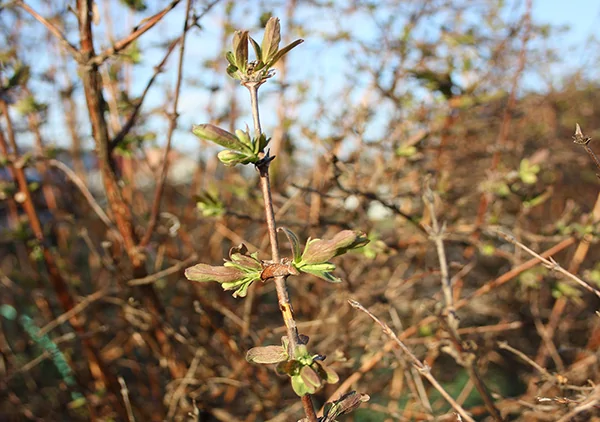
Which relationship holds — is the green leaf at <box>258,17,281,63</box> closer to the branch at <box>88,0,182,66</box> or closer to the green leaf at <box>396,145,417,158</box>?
the branch at <box>88,0,182,66</box>

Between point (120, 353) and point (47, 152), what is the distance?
96cm

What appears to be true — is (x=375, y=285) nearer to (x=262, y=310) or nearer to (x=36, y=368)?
(x=262, y=310)

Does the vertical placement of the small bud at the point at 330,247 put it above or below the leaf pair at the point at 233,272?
above

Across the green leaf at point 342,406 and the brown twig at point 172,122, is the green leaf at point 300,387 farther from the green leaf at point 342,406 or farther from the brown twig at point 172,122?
the brown twig at point 172,122

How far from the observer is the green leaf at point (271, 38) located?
73cm

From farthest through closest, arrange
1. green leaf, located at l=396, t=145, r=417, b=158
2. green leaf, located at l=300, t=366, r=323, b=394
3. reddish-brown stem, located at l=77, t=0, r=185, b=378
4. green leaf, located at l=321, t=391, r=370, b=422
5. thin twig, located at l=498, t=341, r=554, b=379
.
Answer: green leaf, located at l=396, t=145, r=417, b=158 < reddish-brown stem, located at l=77, t=0, r=185, b=378 < thin twig, located at l=498, t=341, r=554, b=379 < green leaf, located at l=321, t=391, r=370, b=422 < green leaf, located at l=300, t=366, r=323, b=394

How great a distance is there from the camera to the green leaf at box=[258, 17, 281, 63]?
0.73 m

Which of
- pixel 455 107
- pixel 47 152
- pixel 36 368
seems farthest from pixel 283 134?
pixel 36 368

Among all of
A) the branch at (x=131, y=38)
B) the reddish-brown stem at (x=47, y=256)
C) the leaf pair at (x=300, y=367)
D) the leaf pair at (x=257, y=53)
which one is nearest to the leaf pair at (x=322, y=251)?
the leaf pair at (x=300, y=367)

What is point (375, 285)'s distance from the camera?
2.17m

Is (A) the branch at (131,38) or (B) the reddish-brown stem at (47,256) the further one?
(B) the reddish-brown stem at (47,256)

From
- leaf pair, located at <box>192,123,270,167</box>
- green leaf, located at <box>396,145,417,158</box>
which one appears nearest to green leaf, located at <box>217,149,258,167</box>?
leaf pair, located at <box>192,123,270,167</box>

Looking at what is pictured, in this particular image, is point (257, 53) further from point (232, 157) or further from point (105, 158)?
point (105, 158)

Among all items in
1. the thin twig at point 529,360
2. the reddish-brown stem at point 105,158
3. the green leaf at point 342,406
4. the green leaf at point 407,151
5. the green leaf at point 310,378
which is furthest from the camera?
the green leaf at point 407,151
